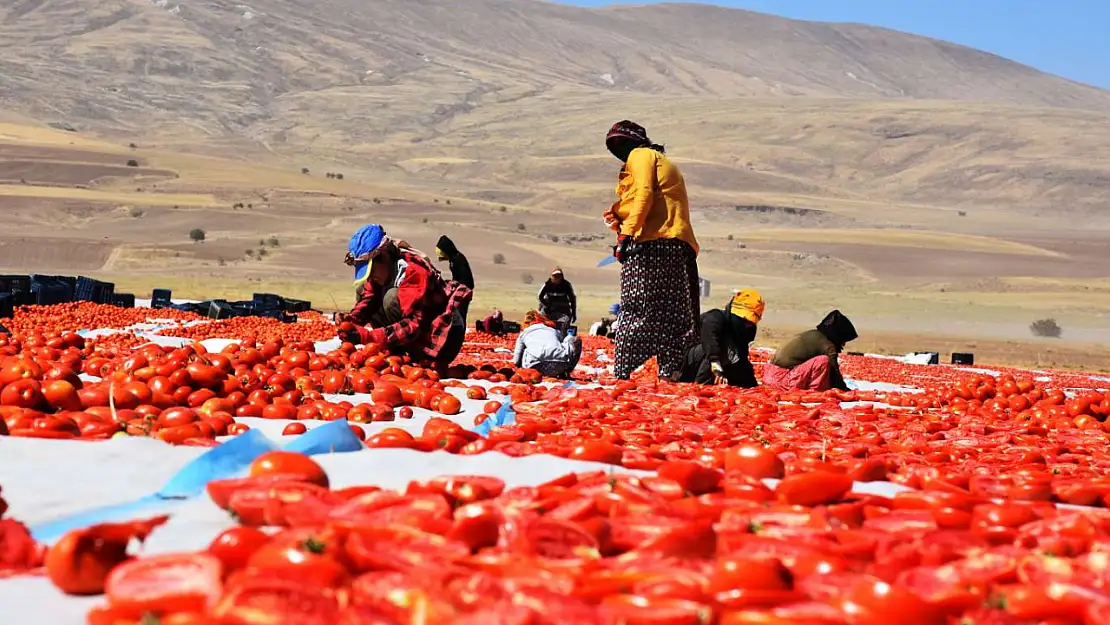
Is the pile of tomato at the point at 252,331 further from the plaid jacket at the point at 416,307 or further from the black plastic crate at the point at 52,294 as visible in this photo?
the plaid jacket at the point at 416,307

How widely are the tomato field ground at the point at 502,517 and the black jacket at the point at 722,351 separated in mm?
3436

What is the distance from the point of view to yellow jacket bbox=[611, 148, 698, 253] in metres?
9.14

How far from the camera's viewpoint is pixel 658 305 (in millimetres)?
9539

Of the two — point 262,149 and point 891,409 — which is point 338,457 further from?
point 262,149

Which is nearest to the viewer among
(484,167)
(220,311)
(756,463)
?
(756,463)

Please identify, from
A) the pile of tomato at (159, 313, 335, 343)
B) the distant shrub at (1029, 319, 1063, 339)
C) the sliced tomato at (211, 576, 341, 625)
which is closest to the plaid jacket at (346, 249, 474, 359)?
the pile of tomato at (159, 313, 335, 343)

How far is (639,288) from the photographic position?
9477mm

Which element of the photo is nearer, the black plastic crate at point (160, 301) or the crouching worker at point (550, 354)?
the crouching worker at point (550, 354)

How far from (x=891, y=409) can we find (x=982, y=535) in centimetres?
544

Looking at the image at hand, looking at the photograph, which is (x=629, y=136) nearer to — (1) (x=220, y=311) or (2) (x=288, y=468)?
(2) (x=288, y=468)

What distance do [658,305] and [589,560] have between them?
710 centimetres

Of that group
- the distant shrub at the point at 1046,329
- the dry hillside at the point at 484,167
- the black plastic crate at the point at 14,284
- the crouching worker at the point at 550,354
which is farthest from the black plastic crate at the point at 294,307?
the distant shrub at the point at 1046,329

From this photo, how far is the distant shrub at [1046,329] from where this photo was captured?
33.1 m

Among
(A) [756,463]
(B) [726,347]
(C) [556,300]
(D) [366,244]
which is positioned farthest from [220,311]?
(A) [756,463]
